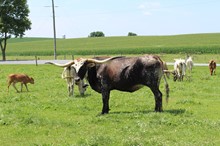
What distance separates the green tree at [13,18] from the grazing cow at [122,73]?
48.5 metres

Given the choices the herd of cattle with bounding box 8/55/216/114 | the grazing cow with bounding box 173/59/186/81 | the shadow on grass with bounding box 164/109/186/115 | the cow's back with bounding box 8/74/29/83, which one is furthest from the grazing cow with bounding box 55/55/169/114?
the grazing cow with bounding box 173/59/186/81

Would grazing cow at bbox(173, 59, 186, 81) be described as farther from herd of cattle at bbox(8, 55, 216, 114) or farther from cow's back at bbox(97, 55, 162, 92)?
cow's back at bbox(97, 55, 162, 92)

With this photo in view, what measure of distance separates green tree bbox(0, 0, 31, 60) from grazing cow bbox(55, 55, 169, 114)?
48500mm

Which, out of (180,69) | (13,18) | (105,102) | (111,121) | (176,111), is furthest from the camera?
(13,18)

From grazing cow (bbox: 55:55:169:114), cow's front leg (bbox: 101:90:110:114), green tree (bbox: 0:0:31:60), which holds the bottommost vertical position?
cow's front leg (bbox: 101:90:110:114)

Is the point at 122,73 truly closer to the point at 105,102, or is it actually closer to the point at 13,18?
the point at 105,102

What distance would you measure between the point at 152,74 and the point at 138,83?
650mm

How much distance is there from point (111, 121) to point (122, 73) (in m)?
2.47

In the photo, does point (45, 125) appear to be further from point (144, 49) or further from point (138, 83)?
point (144, 49)

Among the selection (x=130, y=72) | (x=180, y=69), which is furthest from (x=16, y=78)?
(x=180, y=69)

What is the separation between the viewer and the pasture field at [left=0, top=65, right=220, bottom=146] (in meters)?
10.0

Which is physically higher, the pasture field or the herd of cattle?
the herd of cattle

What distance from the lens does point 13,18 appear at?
203ft

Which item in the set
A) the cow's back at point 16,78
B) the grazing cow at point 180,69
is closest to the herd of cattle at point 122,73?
the cow's back at point 16,78
